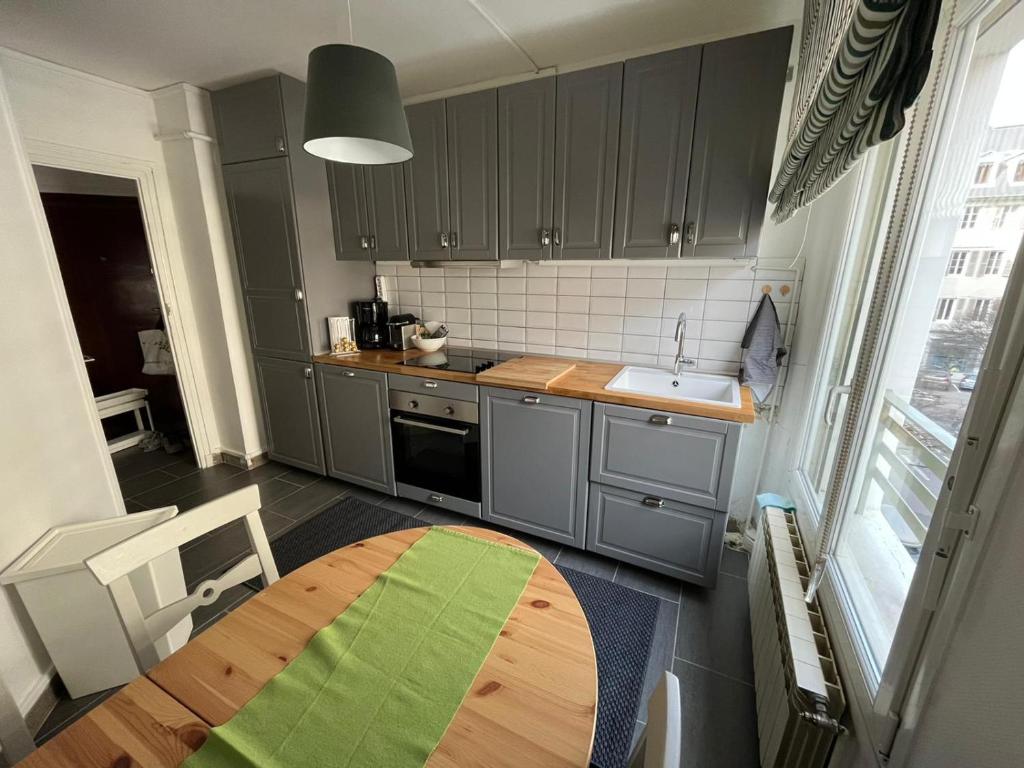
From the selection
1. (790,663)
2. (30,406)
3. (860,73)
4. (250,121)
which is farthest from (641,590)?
(250,121)

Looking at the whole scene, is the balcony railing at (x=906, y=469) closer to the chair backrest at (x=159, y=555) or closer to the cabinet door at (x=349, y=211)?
the chair backrest at (x=159, y=555)

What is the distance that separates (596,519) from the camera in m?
2.01

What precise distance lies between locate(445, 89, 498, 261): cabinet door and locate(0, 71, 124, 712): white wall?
1655 mm

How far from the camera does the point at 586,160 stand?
1.92m

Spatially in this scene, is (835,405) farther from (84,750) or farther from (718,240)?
(84,750)

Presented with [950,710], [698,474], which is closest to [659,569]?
[698,474]

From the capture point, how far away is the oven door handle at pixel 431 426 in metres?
2.23

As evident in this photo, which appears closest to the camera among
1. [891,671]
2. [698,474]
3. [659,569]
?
[891,671]

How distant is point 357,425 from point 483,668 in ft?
6.74

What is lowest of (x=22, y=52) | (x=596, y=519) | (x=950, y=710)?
(x=596, y=519)

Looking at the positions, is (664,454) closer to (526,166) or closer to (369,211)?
(526,166)

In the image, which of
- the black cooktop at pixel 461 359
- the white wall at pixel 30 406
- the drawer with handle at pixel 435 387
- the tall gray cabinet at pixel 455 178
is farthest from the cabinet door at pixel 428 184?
the white wall at pixel 30 406

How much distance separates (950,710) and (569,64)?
8.87 ft

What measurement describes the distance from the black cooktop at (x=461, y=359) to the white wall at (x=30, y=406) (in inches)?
54.4
